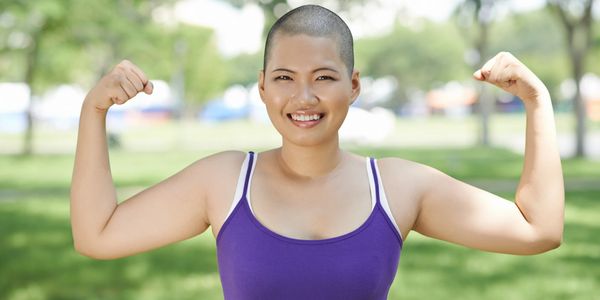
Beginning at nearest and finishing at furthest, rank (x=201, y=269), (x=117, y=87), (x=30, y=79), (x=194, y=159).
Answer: (x=117, y=87) < (x=201, y=269) < (x=194, y=159) < (x=30, y=79)

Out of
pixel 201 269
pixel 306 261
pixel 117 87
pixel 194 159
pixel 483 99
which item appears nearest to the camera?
pixel 306 261

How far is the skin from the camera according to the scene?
6.76 feet

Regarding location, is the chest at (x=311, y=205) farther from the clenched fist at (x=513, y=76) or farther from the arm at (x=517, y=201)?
the clenched fist at (x=513, y=76)

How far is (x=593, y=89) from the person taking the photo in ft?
A: 234

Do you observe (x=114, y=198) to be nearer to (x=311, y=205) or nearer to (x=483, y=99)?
(x=311, y=205)

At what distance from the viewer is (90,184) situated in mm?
2104

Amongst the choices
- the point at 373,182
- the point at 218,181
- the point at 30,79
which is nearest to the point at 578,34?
the point at 30,79

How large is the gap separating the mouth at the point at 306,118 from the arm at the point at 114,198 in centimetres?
27

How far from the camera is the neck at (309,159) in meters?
2.13

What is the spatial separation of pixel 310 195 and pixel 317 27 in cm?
42

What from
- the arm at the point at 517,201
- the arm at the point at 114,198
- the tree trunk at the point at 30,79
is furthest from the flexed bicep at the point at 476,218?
the tree trunk at the point at 30,79

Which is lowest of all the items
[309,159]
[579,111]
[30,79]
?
[30,79]

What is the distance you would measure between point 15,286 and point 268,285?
18.6ft

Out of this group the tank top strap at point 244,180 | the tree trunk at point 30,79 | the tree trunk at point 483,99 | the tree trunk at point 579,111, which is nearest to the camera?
the tank top strap at point 244,180
